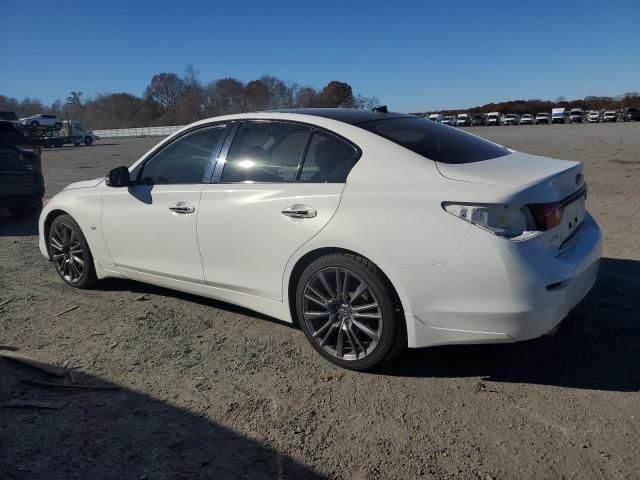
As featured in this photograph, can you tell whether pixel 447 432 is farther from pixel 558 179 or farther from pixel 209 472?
pixel 558 179

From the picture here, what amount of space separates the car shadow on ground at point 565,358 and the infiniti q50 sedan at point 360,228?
408mm

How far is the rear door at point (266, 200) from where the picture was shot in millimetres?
3398

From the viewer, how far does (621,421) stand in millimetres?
2703

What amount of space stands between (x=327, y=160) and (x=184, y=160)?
54.9 inches

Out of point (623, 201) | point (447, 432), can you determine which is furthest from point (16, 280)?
point (623, 201)

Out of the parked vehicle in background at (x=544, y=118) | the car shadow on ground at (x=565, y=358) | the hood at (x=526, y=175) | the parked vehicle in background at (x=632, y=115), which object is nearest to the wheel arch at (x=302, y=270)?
the car shadow on ground at (x=565, y=358)

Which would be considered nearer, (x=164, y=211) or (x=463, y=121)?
(x=164, y=211)

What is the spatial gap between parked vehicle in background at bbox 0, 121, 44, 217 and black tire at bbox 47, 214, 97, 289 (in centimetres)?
395

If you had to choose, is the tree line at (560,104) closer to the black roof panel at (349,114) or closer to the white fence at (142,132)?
the white fence at (142,132)

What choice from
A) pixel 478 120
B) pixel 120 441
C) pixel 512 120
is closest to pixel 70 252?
pixel 120 441

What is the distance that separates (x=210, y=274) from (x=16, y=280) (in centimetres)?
277

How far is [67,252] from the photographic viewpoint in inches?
201

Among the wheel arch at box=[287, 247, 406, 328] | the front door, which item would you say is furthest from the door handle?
the wheel arch at box=[287, 247, 406, 328]

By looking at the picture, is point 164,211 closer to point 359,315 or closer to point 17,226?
point 359,315
